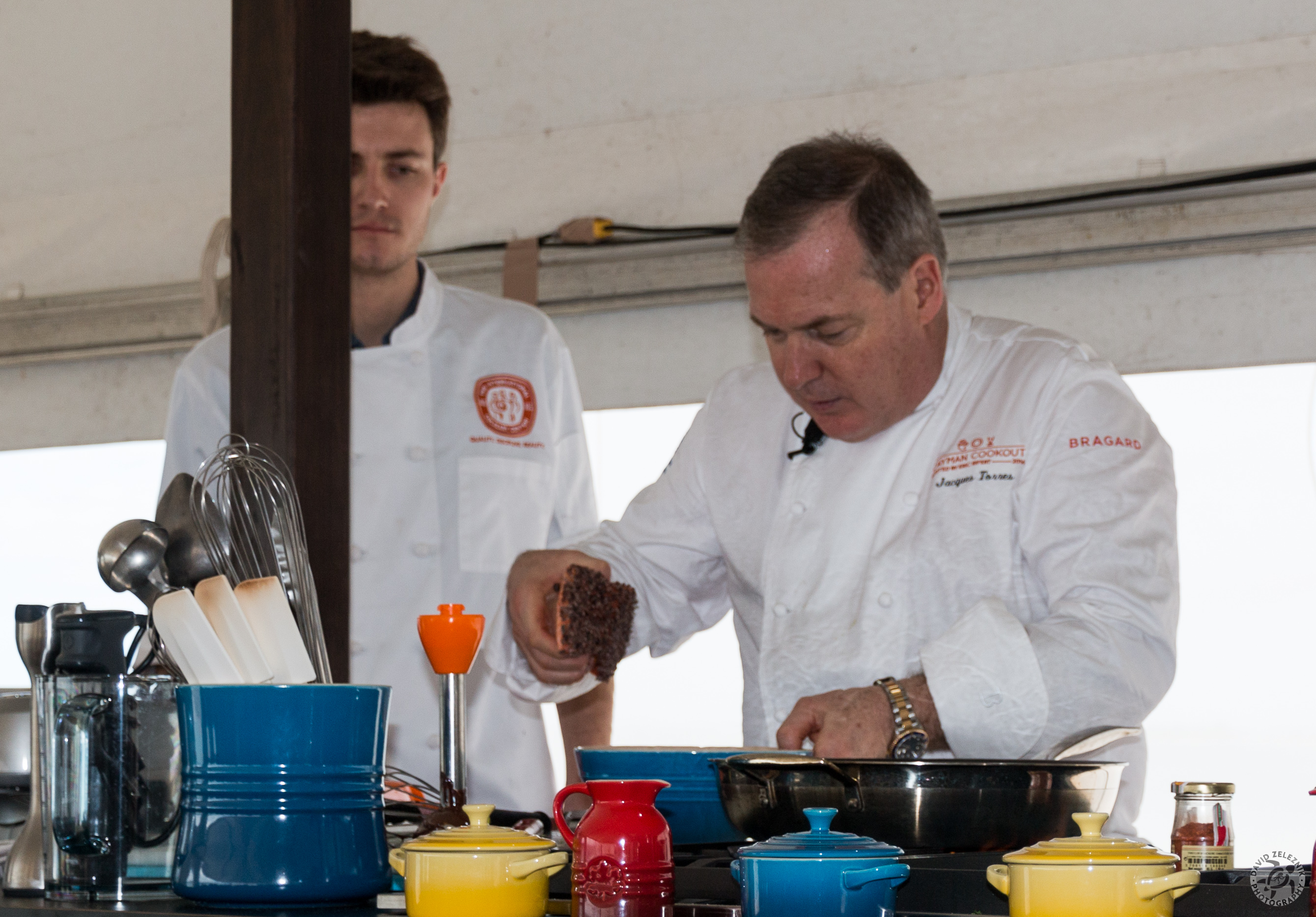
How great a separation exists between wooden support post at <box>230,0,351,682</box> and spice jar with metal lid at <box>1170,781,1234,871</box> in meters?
0.88

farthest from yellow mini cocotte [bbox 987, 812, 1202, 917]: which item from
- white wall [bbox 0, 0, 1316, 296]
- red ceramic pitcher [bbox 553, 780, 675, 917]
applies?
white wall [bbox 0, 0, 1316, 296]

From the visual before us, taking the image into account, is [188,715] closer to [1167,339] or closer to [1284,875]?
[1284,875]

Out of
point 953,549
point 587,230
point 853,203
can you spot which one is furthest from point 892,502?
point 587,230

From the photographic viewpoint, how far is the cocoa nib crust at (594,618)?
1.67 meters

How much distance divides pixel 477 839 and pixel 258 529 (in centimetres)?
59

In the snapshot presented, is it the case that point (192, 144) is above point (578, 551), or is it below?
above

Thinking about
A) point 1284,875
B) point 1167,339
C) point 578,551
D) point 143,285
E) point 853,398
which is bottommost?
point 1284,875

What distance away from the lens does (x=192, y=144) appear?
3.82 metres

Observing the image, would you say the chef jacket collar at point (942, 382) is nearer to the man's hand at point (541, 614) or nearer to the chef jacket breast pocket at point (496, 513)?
the man's hand at point (541, 614)

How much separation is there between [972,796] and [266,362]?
910mm

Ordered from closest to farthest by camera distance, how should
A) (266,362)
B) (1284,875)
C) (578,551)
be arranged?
(1284,875) → (266,362) → (578,551)

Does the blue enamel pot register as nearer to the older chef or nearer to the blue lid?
the blue lid

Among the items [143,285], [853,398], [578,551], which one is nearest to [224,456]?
[578,551]

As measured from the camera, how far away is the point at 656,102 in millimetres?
3367
